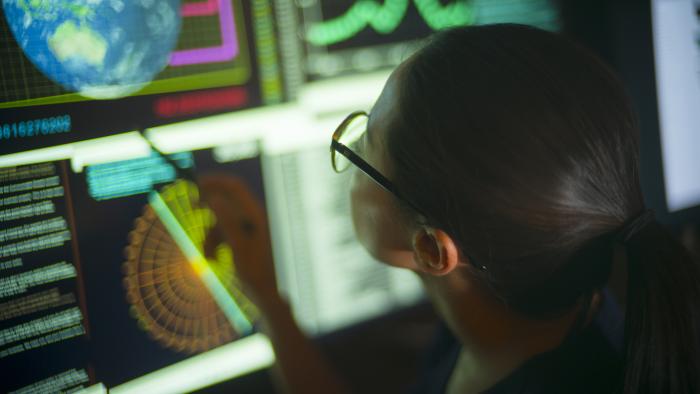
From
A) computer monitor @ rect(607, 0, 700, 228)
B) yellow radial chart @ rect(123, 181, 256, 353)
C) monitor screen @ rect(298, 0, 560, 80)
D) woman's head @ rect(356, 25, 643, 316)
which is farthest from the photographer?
computer monitor @ rect(607, 0, 700, 228)

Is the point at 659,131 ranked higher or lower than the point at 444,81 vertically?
lower

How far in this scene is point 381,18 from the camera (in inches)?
33.9

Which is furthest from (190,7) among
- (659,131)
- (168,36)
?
(659,131)

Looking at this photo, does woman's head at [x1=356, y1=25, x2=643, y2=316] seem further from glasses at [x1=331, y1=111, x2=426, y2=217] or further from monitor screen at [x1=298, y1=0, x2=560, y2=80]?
monitor screen at [x1=298, y1=0, x2=560, y2=80]

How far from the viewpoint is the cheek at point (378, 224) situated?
2.02 ft

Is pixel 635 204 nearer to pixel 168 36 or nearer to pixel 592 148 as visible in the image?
pixel 592 148

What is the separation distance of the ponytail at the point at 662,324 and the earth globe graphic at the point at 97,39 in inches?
19.7

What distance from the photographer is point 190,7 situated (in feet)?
2.23

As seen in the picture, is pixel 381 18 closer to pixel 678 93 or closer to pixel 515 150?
pixel 515 150

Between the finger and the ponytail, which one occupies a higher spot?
the finger

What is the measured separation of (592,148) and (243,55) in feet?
1.33

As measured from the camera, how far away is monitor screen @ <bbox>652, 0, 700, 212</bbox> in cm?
112

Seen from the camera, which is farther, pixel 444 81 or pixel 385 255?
pixel 385 255

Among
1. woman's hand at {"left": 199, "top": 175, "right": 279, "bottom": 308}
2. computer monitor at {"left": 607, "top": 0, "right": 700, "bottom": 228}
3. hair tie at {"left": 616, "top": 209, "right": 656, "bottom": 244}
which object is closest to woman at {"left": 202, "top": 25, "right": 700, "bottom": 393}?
hair tie at {"left": 616, "top": 209, "right": 656, "bottom": 244}
